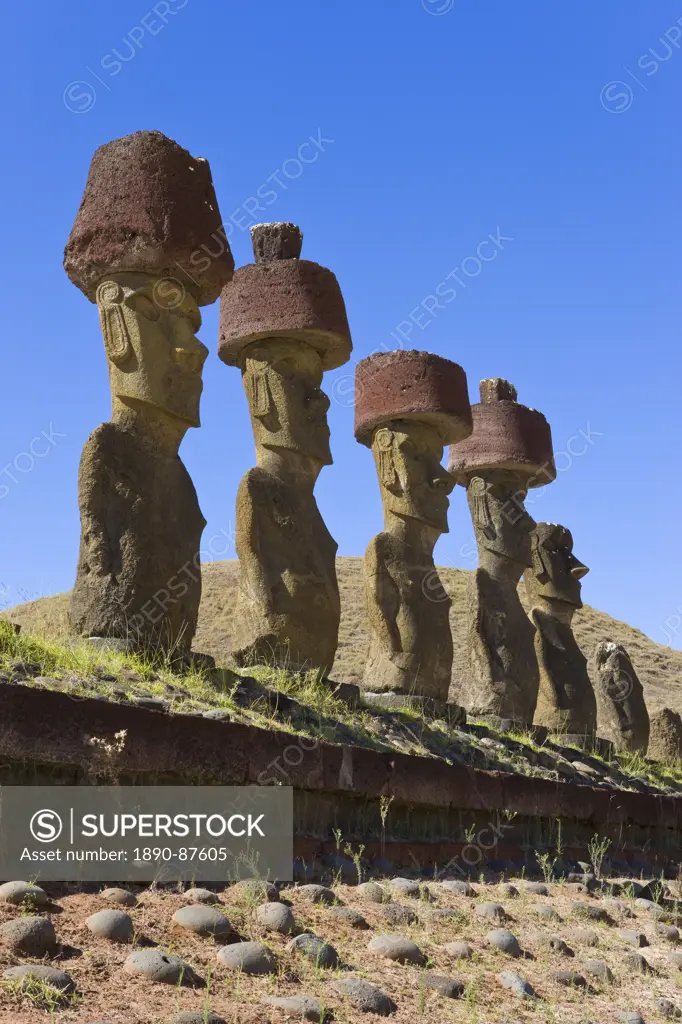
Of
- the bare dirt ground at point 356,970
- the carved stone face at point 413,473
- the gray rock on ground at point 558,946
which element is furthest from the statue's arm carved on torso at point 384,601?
the gray rock on ground at point 558,946

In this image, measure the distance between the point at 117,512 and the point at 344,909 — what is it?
2.78m

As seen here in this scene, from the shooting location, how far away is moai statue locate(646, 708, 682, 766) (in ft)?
44.7

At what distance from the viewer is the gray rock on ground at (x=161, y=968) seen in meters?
3.32

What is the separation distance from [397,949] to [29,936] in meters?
1.33

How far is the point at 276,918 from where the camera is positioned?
402 centimetres

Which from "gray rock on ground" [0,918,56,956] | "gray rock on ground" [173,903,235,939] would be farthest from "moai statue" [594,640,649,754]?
"gray rock on ground" [0,918,56,956]

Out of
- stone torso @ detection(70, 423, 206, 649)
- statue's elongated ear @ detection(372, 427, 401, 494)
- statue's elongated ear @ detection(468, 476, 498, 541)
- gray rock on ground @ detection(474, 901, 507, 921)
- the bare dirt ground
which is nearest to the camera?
the bare dirt ground

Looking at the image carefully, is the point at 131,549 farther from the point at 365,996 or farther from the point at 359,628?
the point at 359,628

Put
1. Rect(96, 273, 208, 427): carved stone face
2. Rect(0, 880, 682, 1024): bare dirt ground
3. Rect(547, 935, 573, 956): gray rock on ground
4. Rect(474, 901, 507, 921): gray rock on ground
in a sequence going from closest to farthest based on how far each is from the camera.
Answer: Rect(0, 880, 682, 1024): bare dirt ground → Rect(547, 935, 573, 956): gray rock on ground → Rect(474, 901, 507, 921): gray rock on ground → Rect(96, 273, 208, 427): carved stone face

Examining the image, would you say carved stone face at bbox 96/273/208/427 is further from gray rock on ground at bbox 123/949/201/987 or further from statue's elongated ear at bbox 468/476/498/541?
statue's elongated ear at bbox 468/476/498/541

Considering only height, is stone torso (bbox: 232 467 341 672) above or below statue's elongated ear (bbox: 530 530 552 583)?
below

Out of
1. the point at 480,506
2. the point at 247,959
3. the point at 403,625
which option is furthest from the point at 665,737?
the point at 247,959

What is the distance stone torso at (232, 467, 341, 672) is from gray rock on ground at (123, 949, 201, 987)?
4092 millimetres

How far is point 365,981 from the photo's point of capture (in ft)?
12.0
